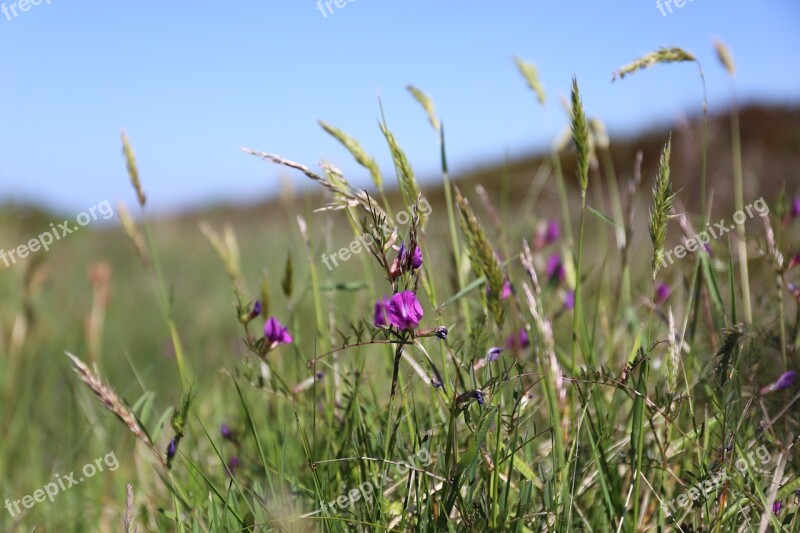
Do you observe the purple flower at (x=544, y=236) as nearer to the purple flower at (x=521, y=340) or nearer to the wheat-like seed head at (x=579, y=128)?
the purple flower at (x=521, y=340)

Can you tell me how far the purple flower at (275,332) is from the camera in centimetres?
114

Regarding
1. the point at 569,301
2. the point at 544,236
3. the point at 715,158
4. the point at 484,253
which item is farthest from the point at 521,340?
the point at 715,158

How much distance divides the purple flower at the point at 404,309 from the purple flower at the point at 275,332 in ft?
1.01

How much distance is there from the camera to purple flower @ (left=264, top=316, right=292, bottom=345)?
1.14 meters

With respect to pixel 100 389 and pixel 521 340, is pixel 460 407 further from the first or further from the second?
pixel 521 340

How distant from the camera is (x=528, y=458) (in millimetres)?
1116

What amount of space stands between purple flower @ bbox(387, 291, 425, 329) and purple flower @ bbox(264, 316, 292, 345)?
1.01ft

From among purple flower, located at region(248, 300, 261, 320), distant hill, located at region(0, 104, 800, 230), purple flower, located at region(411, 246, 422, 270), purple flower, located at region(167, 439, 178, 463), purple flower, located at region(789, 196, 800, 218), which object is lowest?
distant hill, located at region(0, 104, 800, 230)

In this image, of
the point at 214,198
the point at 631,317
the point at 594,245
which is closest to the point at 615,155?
the point at 594,245

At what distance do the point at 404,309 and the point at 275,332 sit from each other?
35cm

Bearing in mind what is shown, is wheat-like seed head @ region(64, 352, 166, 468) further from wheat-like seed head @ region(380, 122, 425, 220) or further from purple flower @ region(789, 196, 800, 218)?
purple flower @ region(789, 196, 800, 218)

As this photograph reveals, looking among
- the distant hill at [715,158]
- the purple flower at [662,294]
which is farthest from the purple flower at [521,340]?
the distant hill at [715,158]

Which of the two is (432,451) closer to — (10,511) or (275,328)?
(275,328)

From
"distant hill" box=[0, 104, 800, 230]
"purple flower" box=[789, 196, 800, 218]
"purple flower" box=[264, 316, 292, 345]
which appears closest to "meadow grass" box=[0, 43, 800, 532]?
"purple flower" box=[264, 316, 292, 345]
